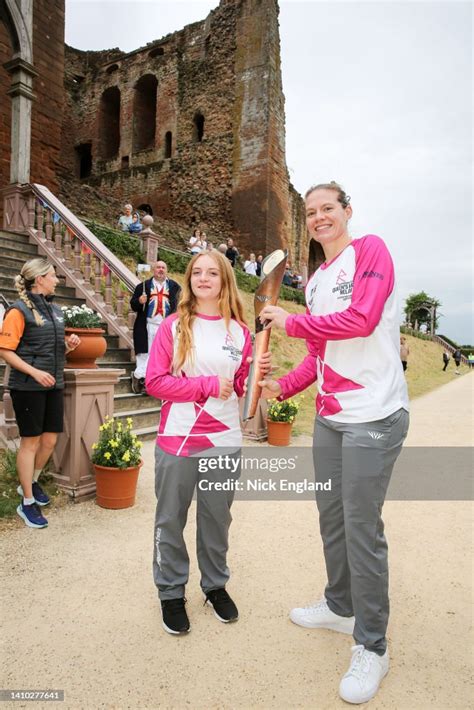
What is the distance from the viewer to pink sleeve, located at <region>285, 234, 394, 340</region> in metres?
1.86

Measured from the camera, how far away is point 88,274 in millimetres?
8195

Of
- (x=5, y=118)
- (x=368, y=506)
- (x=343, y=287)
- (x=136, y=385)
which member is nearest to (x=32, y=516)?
(x=368, y=506)

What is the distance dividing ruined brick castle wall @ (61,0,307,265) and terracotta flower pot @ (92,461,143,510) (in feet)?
56.4

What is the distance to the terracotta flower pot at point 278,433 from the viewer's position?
21.5 ft

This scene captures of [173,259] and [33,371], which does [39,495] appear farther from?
[173,259]

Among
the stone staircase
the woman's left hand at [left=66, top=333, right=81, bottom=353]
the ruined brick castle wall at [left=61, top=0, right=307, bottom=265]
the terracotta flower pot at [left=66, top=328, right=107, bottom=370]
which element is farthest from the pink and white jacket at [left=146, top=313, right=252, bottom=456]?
the ruined brick castle wall at [left=61, top=0, right=307, bottom=265]

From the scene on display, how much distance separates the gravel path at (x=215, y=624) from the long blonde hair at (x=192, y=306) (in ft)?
4.43

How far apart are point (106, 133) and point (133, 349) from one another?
25.9m

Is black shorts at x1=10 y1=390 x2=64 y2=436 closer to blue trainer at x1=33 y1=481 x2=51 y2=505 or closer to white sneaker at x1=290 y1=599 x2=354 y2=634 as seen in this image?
blue trainer at x1=33 y1=481 x2=51 y2=505

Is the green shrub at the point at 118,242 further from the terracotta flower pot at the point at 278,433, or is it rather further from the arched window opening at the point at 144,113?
the arched window opening at the point at 144,113

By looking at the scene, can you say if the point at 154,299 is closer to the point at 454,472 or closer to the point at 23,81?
the point at 454,472

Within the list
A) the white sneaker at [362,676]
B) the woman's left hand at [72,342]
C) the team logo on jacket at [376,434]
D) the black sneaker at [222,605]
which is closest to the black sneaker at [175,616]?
the black sneaker at [222,605]

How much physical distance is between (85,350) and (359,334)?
322 centimetres

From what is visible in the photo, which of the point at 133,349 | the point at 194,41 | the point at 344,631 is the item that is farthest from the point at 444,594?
the point at 194,41
